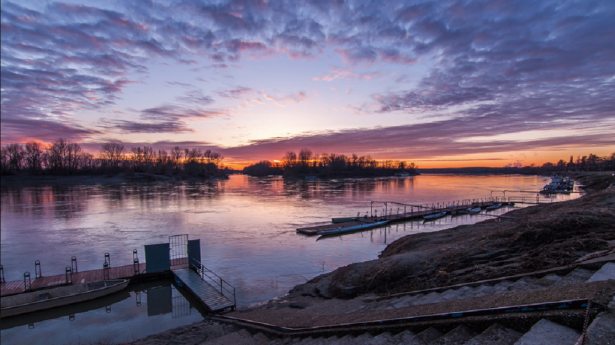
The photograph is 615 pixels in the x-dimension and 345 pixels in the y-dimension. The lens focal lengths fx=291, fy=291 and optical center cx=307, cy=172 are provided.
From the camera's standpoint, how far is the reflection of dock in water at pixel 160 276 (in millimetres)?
14391

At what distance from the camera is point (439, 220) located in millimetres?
42188

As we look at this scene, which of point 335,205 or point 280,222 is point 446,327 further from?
point 335,205

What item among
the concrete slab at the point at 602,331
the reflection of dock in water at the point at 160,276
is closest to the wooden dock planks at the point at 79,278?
the reflection of dock in water at the point at 160,276

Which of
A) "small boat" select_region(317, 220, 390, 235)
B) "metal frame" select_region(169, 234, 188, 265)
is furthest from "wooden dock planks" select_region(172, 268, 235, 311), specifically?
"small boat" select_region(317, 220, 390, 235)

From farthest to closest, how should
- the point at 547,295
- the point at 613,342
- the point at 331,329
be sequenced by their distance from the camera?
the point at 331,329
the point at 547,295
the point at 613,342

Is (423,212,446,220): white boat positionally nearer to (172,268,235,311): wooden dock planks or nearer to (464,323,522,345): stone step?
(172,268,235,311): wooden dock planks

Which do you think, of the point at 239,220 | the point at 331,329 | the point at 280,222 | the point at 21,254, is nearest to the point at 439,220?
the point at 280,222

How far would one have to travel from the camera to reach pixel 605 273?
545 centimetres

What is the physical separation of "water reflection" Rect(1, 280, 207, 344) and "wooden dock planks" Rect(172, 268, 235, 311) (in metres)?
0.57

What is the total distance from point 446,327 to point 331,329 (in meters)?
2.79

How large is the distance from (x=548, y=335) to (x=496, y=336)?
2.11 ft

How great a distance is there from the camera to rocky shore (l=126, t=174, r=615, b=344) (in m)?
5.83

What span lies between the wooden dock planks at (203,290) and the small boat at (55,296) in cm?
315

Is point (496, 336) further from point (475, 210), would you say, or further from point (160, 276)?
point (475, 210)
